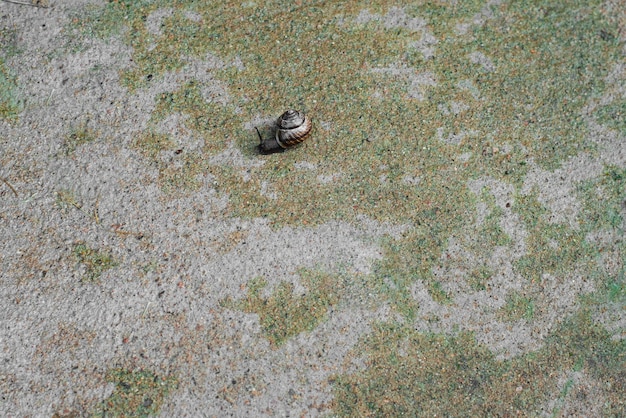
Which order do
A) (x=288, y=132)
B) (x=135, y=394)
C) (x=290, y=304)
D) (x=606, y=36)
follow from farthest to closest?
1. (x=606, y=36)
2. (x=288, y=132)
3. (x=290, y=304)
4. (x=135, y=394)

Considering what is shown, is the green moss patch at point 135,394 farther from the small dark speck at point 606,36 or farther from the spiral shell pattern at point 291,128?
the small dark speck at point 606,36

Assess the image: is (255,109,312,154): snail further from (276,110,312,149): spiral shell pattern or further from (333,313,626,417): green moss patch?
(333,313,626,417): green moss patch

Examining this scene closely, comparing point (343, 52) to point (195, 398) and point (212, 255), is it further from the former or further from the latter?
point (195, 398)

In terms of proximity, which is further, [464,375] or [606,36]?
[606,36]

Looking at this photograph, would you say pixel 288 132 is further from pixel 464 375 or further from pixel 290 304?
pixel 464 375

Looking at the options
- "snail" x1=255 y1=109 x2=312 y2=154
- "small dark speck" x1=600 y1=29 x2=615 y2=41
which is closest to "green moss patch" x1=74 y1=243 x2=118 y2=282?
"snail" x1=255 y1=109 x2=312 y2=154

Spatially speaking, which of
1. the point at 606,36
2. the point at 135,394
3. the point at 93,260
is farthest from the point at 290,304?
the point at 606,36

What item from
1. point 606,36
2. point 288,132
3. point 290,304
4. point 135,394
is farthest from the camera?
point 606,36

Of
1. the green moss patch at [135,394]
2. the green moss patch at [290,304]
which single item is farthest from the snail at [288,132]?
the green moss patch at [135,394]
